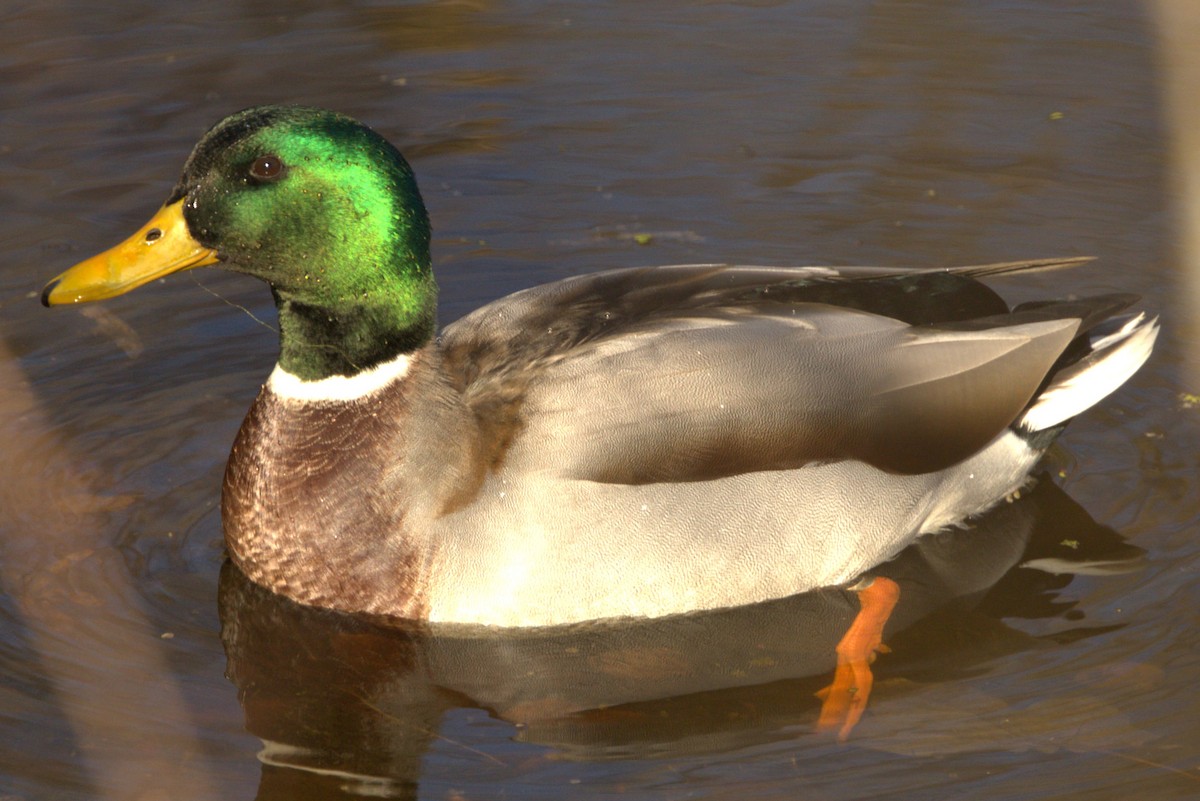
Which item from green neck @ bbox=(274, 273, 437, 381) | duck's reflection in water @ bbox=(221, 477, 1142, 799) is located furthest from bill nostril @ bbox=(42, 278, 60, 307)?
duck's reflection in water @ bbox=(221, 477, 1142, 799)

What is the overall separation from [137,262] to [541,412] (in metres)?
1.28

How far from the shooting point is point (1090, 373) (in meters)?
6.06

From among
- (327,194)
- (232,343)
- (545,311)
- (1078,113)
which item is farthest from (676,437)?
(1078,113)

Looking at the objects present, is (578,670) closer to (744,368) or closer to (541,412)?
(541,412)

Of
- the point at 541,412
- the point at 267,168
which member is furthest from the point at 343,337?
the point at 541,412

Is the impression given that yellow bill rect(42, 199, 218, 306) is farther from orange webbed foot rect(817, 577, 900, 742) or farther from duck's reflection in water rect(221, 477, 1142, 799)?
orange webbed foot rect(817, 577, 900, 742)

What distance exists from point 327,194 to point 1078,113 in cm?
500

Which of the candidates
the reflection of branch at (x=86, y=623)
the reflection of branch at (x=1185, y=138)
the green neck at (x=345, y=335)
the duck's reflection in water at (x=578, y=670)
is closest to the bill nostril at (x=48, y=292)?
the green neck at (x=345, y=335)

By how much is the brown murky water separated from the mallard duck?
23 cm

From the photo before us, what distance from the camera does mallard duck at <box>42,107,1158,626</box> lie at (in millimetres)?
5160

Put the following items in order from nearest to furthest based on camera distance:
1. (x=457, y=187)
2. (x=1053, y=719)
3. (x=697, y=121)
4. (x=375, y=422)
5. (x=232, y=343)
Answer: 1. (x=1053, y=719)
2. (x=375, y=422)
3. (x=232, y=343)
4. (x=457, y=187)
5. (x=697, y=121)

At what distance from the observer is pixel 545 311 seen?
5.63m

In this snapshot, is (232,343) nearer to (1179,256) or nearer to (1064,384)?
(1064,384)

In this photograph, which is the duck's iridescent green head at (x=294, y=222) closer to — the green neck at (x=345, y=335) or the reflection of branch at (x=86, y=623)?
the green neck at (x=345, y=335)
